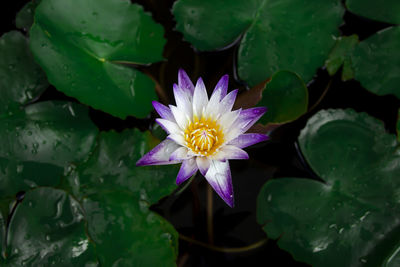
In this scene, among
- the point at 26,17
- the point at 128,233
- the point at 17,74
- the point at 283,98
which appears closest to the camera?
the point at 128,233

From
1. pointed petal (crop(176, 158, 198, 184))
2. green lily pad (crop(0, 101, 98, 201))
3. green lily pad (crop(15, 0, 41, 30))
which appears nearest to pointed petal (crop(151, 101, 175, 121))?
pointed petal (crop(176, 158, 198, 184))

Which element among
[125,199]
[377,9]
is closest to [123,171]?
[125,199]

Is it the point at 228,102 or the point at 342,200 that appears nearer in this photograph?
the point at 228,102

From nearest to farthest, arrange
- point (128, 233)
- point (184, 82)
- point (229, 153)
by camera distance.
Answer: point (229, 153) < point (184, 82) < point (128, 233)

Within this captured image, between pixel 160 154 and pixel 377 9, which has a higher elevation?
pixel 377 9

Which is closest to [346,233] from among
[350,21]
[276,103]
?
[276,103]

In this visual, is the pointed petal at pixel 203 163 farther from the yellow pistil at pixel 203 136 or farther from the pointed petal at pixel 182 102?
the pointed petal at pixel 182 102

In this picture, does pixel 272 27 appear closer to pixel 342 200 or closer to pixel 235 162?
pixel 235 162
